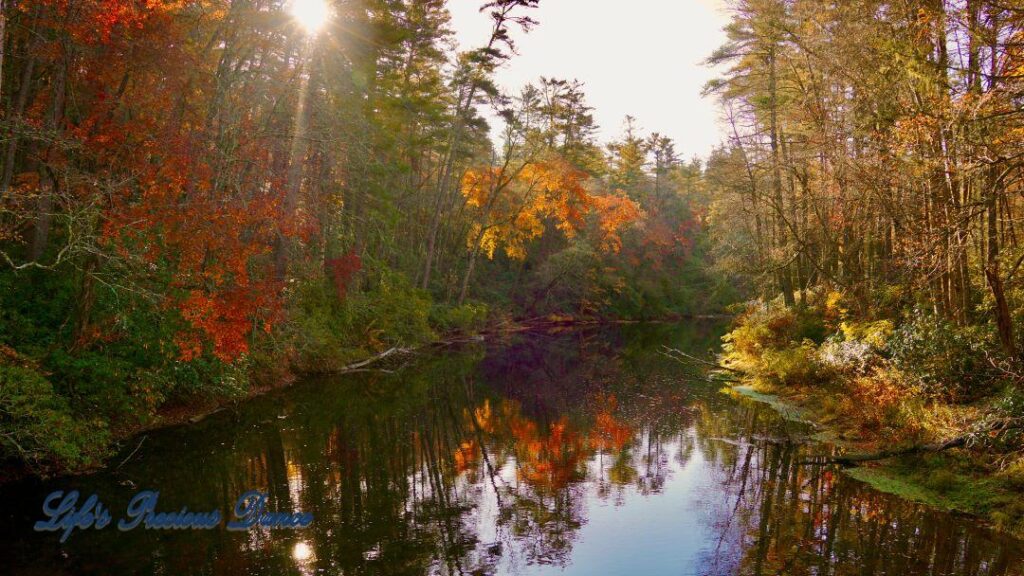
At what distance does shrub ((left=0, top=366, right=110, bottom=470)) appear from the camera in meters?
8.16

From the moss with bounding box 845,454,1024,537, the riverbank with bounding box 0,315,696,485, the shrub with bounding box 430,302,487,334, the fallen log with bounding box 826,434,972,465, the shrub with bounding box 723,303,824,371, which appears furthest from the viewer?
the shrub with bounding box 430,302,487,334

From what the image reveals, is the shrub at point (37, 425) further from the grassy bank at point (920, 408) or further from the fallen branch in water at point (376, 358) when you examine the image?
the grassy bank at point (920, 408)

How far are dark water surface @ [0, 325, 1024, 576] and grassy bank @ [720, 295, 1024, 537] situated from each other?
0.53 metres

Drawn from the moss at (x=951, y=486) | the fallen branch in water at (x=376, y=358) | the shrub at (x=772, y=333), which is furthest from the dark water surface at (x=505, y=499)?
the fallen branch in water at (x=376, y=358)

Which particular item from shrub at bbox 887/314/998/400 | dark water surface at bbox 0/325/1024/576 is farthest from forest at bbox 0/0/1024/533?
dark water surface at bbox 0/325/1024/576

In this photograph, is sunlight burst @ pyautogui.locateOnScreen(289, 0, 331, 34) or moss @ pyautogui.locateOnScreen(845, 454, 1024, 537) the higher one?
sunlight burst @ pyautogui.locateOnScreen(289, 0, 331, 34)

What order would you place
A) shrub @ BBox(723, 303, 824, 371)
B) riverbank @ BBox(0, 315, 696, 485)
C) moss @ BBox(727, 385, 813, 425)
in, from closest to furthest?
riverbank @ BBox(0, 315, 696, 485) → moss @ BBox(727, 385, 813, 425) → shrub @ BBox(723, 303, 824, 371)

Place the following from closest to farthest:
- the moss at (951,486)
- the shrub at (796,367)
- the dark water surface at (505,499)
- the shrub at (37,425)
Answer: the dark water surface at (505,499) → the moss at (951,486) → the shrub at (37,425) → the shrub at (796,367)

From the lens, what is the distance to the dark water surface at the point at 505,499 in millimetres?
6852

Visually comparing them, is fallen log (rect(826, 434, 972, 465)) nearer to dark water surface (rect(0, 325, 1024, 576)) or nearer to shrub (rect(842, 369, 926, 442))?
shrub (rect(842, 369, 926, 442))

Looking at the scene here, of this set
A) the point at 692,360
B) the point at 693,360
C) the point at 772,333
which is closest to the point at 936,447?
the point at 772,333

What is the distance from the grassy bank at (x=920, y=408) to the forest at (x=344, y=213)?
1.8 inches

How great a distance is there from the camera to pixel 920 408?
1008 cm

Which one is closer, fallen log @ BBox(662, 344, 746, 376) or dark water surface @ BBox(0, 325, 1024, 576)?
dark water surface @ BBox(0, 325, 1024, 576)
